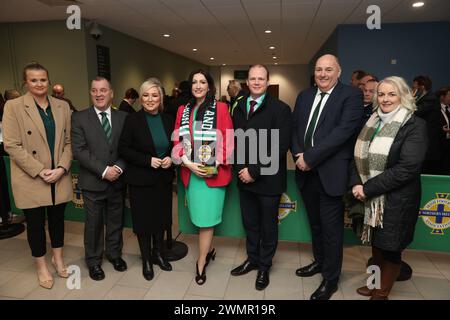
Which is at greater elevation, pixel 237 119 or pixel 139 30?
pixel 139 30

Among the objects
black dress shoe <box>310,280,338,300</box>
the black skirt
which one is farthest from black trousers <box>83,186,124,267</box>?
black dress shoe <box>310,280,338,300</box>

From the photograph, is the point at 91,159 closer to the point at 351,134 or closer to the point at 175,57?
the point at 351,134

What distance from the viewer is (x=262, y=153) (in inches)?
90.4

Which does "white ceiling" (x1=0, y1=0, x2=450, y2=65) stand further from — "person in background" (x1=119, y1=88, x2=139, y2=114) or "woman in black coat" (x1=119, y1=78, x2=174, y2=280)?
"woman in black coat" (x1=119, y1=78, x2=174, y2=280)

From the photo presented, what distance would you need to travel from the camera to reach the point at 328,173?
222cm

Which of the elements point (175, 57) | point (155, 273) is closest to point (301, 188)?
point (155, 273)

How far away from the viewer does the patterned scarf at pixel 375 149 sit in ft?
6.52

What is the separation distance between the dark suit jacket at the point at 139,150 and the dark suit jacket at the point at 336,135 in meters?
1.12

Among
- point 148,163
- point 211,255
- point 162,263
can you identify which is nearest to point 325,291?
point 211,255

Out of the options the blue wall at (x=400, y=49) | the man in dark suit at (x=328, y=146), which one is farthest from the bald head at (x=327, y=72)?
the blue wall at (x=400, y=49)

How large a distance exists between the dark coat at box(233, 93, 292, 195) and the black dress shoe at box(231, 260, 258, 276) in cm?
73

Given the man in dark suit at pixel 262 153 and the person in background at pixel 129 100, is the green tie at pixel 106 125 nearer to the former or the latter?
the man in dark suit at pixel 262 153

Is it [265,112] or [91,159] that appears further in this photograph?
[91,159]

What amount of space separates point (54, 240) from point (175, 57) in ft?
31.1
